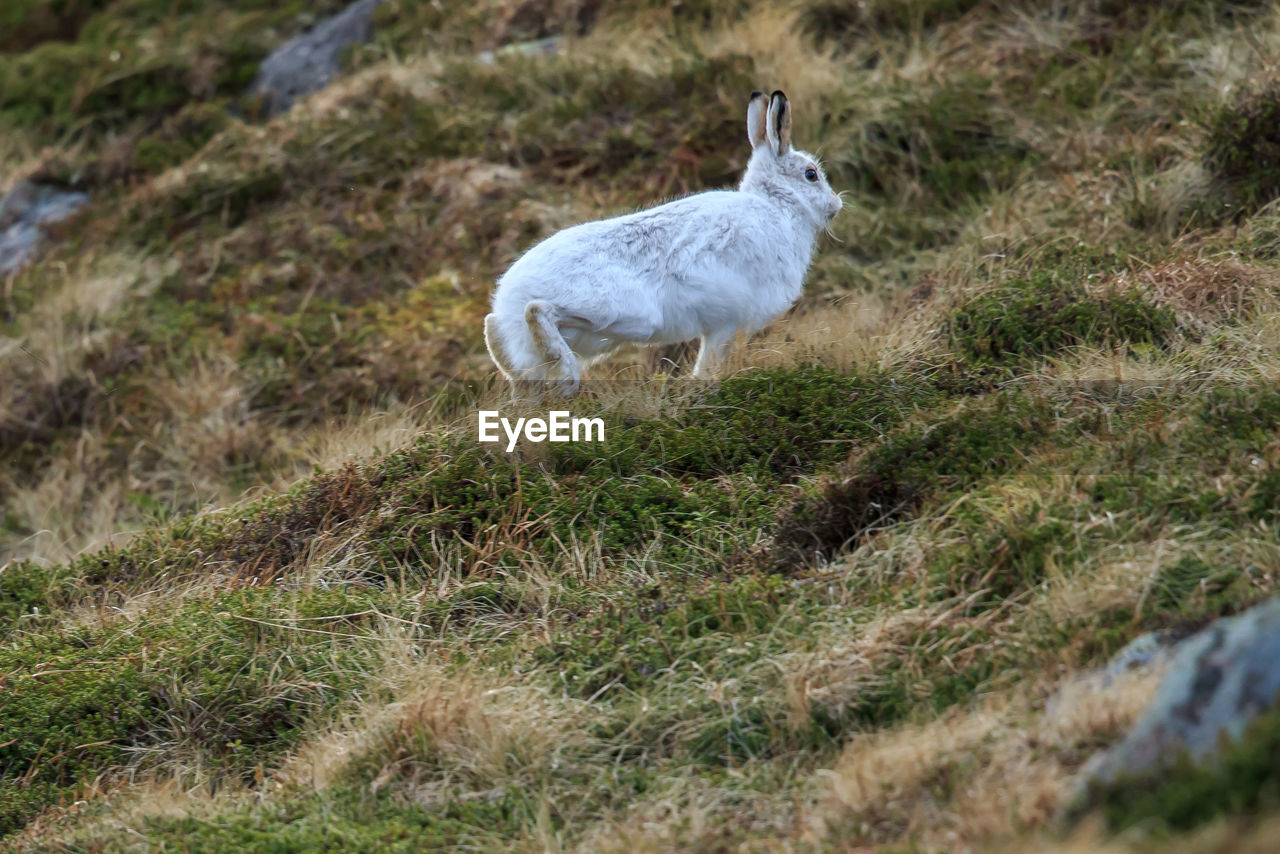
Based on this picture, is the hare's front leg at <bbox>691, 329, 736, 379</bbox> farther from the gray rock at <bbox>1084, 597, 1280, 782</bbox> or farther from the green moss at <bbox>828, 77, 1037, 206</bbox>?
the gray rock at <bbox>1084, 597, 1280, 782</bbox>

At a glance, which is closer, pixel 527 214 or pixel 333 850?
pixel 333 850

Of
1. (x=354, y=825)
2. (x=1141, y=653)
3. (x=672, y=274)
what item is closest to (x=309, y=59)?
(x=672, y=274)

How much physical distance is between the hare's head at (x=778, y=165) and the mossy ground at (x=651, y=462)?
2.37 feet

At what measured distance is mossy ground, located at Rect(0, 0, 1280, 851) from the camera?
14.8 feet

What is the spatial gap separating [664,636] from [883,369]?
2.26m

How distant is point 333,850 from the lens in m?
4.33

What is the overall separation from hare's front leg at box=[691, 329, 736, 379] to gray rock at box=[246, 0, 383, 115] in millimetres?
6515

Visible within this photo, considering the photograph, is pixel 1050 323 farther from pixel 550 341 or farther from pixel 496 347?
pixel 496 347

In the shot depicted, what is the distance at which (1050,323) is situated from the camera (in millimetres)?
6781

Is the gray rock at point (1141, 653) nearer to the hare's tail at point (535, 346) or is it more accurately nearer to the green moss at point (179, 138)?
the hare's tail at point (535, 346)

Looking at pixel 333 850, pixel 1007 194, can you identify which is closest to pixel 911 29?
pixel 1007 194

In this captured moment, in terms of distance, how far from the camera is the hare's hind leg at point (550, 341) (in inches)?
245

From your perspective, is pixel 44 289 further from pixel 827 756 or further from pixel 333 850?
pixel 827 756

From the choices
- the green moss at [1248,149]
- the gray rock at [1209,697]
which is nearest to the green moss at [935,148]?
the green moss at [1248,149]
